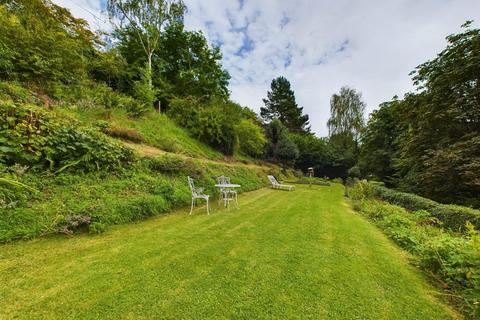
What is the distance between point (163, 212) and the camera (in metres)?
4.90

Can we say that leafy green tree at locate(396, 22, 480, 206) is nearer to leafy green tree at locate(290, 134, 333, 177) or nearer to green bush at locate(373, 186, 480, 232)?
green bush at locate(373, 186, 480, 232)

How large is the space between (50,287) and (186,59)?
59.7 feet

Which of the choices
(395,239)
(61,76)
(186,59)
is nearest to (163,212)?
(395,239)

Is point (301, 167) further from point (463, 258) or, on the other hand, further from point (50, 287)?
point (50, 287)

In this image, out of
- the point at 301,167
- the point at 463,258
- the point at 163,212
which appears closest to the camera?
the point at 463,258

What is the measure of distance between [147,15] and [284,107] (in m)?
21.4

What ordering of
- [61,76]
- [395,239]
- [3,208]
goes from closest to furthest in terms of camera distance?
[3,208] < [395,239] < [61,76]

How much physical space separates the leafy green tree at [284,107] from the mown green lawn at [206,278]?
2857cm

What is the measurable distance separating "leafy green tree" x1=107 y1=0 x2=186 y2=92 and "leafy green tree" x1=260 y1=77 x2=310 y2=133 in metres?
19.1

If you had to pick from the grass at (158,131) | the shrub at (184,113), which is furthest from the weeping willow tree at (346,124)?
the shrub at (184,113)

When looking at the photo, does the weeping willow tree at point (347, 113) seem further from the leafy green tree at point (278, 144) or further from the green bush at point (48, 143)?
the green bush at point (48, 143)

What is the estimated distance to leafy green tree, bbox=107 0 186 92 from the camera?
13141 millimetres

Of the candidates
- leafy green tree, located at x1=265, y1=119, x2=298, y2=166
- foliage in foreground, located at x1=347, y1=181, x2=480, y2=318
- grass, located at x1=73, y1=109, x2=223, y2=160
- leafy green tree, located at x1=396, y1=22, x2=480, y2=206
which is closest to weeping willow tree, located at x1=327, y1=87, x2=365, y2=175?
leafy green tree, located at x1=265, y1=119, x2=298, y2=166

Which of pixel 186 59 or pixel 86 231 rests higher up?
pixel 186 59
